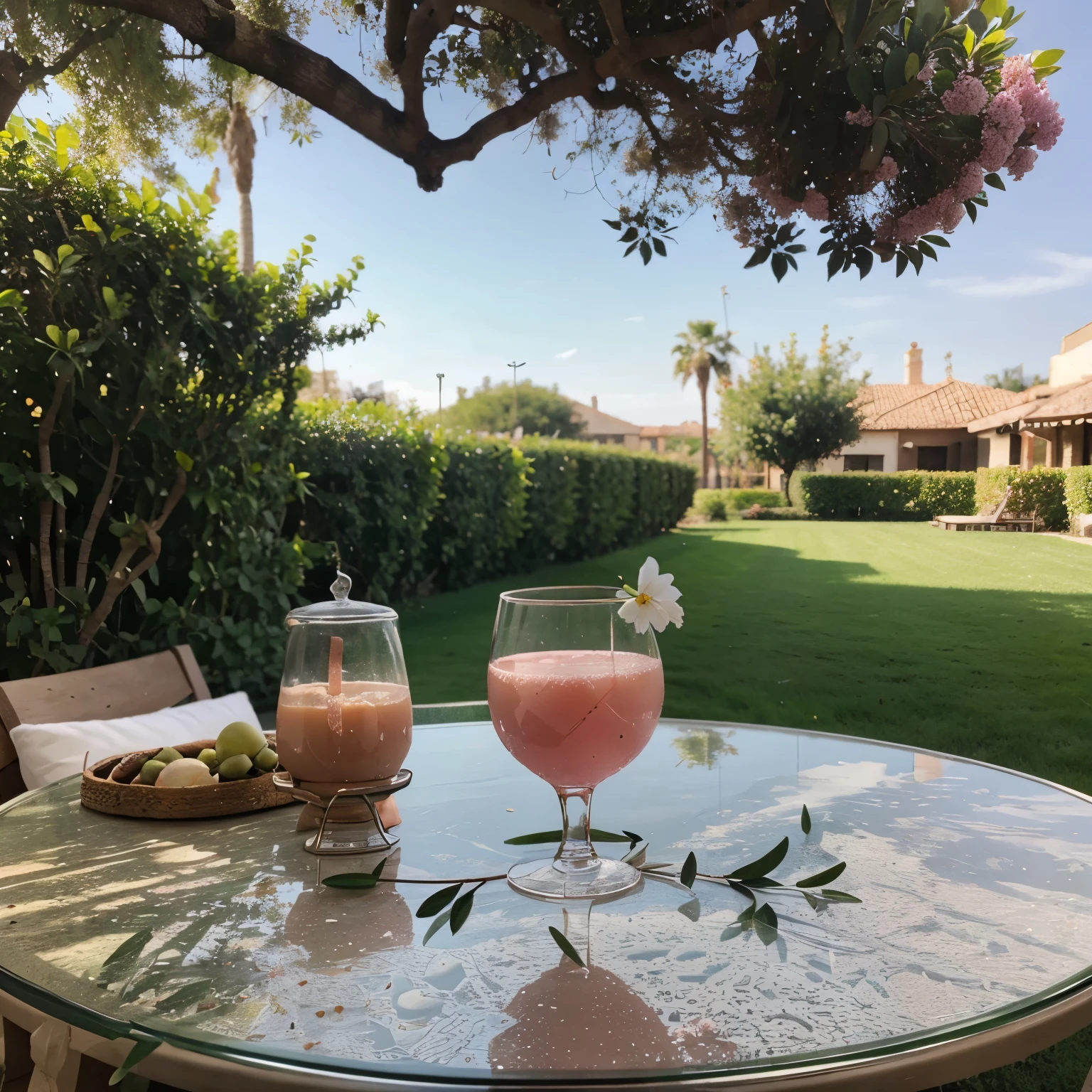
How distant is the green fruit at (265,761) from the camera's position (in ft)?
3.23

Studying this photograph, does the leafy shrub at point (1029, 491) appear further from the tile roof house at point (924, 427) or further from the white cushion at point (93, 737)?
the white cushion at point (93, 737)

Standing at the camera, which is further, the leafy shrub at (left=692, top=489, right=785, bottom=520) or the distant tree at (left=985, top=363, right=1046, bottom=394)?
the leafy shrub at (left=692, top=489, right=785, bottom=520)

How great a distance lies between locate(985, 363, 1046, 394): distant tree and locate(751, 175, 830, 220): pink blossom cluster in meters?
2.37

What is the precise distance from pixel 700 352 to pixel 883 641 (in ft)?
40.0

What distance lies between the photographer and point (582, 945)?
0.62 m

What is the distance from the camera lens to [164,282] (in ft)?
8.29

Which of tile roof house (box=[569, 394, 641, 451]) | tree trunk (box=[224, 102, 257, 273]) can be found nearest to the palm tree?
tile roof house (box=[569, 394, 641, 451])

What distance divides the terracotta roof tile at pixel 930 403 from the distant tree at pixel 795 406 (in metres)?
0.14

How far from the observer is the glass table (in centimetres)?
50

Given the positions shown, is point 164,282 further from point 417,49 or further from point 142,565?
point 417,49

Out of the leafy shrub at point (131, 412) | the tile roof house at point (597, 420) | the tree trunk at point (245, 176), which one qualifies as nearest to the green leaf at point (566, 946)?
the leafy shrub at point (131, 412)

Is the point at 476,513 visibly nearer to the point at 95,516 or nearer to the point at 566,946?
the point at 95,516

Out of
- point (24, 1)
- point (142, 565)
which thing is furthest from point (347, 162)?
point (142, 565)

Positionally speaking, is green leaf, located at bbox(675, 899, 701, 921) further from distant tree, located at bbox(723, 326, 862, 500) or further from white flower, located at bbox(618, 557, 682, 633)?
distant tree, located at bbox(723, 326, 862, 500)
